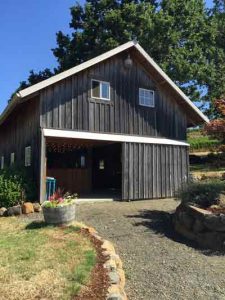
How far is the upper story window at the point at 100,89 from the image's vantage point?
17.0 meters

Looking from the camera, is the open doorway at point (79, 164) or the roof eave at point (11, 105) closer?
the roof eave at point (11, 105)

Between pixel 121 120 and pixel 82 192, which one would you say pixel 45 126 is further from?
pixel 82 192

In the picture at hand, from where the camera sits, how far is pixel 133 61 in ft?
61.1

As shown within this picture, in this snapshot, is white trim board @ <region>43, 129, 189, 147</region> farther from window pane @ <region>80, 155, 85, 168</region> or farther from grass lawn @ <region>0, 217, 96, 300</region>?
grass lawn @ <region>0, 217, 96, 300</region>

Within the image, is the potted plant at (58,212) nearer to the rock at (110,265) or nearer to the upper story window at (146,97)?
the rock at (110,265)

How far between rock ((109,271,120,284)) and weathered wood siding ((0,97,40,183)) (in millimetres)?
8811

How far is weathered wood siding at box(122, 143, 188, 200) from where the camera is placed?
17641 mm

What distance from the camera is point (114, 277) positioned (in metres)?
6.70

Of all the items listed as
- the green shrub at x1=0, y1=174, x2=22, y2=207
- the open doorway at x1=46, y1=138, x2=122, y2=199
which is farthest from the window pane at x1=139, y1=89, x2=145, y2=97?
the green shrub at x1=0, y1=174, x2=22, y2=207

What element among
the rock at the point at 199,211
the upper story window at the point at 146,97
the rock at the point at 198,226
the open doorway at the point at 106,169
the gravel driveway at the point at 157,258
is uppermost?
the upper story window at the point at 146,97

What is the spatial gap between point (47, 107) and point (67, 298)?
34.3 feet

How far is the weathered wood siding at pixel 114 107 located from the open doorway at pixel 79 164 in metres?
1.87

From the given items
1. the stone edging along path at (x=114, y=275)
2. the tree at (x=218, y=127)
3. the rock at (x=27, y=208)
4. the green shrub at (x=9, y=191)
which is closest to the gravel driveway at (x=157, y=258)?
the stone edging along path at (x=114, y=275)

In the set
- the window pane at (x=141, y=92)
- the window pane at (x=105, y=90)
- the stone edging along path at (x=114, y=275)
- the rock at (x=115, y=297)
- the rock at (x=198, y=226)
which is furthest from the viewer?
the window pane at (x=141, y=92)
